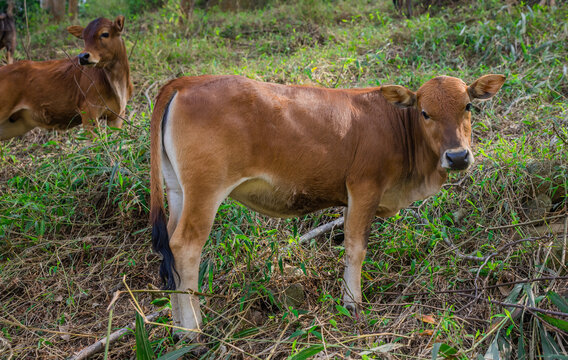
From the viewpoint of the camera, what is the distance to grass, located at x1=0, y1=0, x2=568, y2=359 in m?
3.45

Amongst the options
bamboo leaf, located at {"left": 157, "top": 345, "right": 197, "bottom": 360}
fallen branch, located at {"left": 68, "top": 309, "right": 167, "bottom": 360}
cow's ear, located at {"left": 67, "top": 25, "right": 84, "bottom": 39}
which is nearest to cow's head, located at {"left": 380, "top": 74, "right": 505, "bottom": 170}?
bamboo leaf, located at {"left": 157, "top": 345, "right": 197, "bottom": 360}

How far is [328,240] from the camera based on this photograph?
464 cm

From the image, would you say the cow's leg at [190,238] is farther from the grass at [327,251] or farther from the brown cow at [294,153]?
the grass at [327,251]

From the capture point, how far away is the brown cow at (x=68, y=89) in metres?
6.63

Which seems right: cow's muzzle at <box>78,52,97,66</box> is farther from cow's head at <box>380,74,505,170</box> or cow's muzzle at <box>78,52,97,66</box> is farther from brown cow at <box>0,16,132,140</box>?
cow's head at <box>380,74,505,170</box>

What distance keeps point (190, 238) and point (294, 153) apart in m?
0.90

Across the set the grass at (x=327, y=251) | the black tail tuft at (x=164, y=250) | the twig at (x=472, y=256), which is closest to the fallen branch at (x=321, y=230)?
the grass at (x=327, y=251)

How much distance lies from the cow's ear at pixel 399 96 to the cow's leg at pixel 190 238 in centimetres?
143

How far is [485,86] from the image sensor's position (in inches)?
151

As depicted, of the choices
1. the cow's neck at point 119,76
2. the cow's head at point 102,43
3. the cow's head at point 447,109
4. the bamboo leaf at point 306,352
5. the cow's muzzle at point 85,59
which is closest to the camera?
the bamboo leaf at point 306,352

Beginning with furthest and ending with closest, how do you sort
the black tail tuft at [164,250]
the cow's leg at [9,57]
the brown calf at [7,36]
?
the brown calf at [7,36]
the cow's leg at [9,57]
the black tail tuft at [164,250]

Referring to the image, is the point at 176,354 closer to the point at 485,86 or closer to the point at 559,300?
the point at 559,300

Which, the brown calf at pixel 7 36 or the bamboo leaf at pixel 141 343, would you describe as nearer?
the bamboo leaf at pixel 141 343

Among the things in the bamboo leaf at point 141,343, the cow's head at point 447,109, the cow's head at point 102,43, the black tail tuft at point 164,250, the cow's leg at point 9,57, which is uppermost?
the cow's head at point 447,109
